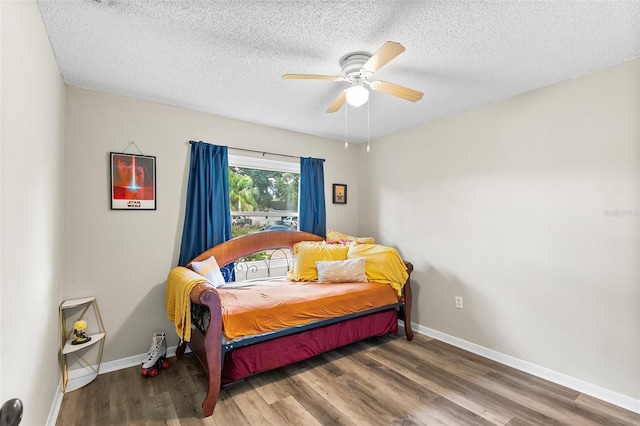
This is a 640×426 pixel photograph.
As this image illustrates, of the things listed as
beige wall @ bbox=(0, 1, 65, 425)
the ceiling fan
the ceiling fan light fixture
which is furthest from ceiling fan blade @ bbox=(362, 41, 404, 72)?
beige wall @ bbox=(0, 1, 65, 425)

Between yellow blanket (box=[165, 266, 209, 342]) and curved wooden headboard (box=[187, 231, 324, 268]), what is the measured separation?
342mm

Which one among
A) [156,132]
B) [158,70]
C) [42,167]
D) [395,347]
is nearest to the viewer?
[42,167]

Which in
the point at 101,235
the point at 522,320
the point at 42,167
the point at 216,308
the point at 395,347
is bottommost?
the point at 395,347

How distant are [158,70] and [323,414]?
2.76 meters

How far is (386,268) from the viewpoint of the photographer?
327cm

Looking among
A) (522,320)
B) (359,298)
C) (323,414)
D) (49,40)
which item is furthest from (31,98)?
(522,320)

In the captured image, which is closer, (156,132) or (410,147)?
(156,132)

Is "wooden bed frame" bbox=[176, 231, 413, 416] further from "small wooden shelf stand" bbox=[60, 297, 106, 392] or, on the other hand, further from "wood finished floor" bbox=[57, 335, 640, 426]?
"small wooden shelf stand" bbox=[60, 297, 106, 392]

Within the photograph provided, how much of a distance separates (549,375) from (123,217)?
3.93m

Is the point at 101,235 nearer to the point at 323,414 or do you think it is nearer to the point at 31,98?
the point at 31,98

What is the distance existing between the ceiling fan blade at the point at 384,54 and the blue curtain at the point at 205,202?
1.97 m

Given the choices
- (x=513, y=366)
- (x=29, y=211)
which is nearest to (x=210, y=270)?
(x=29, y=211)

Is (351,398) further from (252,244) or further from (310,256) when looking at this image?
(252,244)

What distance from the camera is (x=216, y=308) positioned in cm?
211
